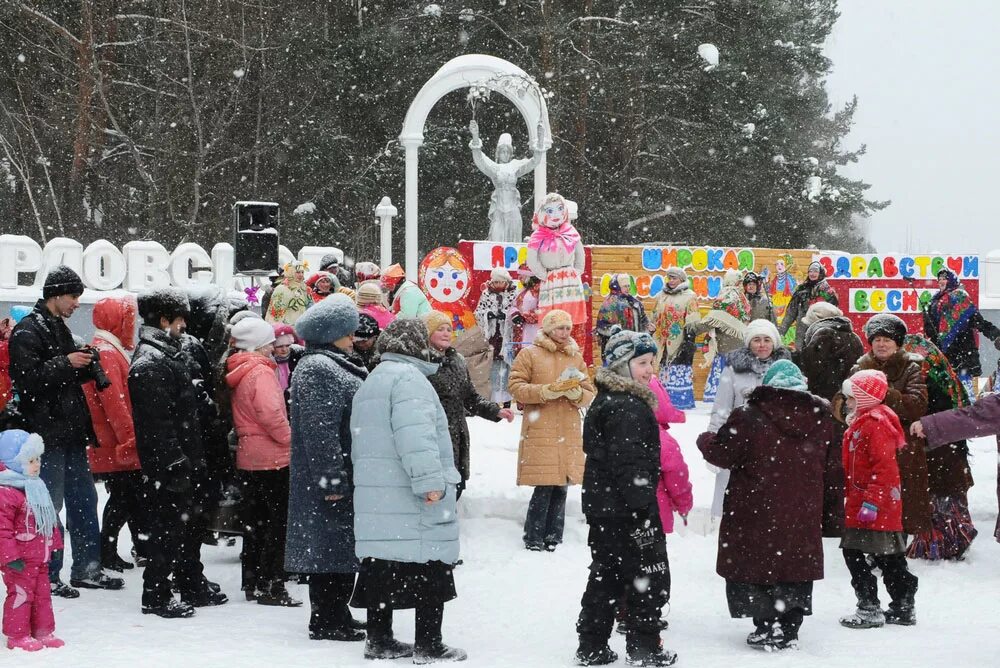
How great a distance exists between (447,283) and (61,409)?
25.0 ft

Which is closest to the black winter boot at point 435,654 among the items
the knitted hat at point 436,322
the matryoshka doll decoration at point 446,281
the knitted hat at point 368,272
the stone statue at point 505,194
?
the knitted hat at point 436,322

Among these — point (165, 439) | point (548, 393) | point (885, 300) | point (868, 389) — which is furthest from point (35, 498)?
point (885, 300)

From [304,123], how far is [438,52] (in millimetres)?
3625

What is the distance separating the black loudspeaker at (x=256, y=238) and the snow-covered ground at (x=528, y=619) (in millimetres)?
3424

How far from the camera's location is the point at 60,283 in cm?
756

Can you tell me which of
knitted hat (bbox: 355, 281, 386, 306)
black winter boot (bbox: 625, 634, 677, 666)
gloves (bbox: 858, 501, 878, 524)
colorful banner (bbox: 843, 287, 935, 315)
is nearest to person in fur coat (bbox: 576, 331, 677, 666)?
black winter boot (bbox: 625, 634, 677, 666)

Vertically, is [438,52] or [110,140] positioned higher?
[438,52]

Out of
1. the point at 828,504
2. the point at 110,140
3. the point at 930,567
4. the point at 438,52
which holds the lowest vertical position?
the point at 930,567

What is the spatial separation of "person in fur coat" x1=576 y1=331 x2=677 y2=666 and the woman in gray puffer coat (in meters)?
0.67

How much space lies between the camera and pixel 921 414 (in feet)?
26.5

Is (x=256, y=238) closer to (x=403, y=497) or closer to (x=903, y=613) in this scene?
(x=403, y=497)

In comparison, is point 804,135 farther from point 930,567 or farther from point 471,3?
point 930,567

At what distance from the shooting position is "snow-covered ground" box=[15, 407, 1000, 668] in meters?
6.43

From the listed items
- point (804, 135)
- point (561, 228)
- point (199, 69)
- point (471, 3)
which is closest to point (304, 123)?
point (199, 69)
